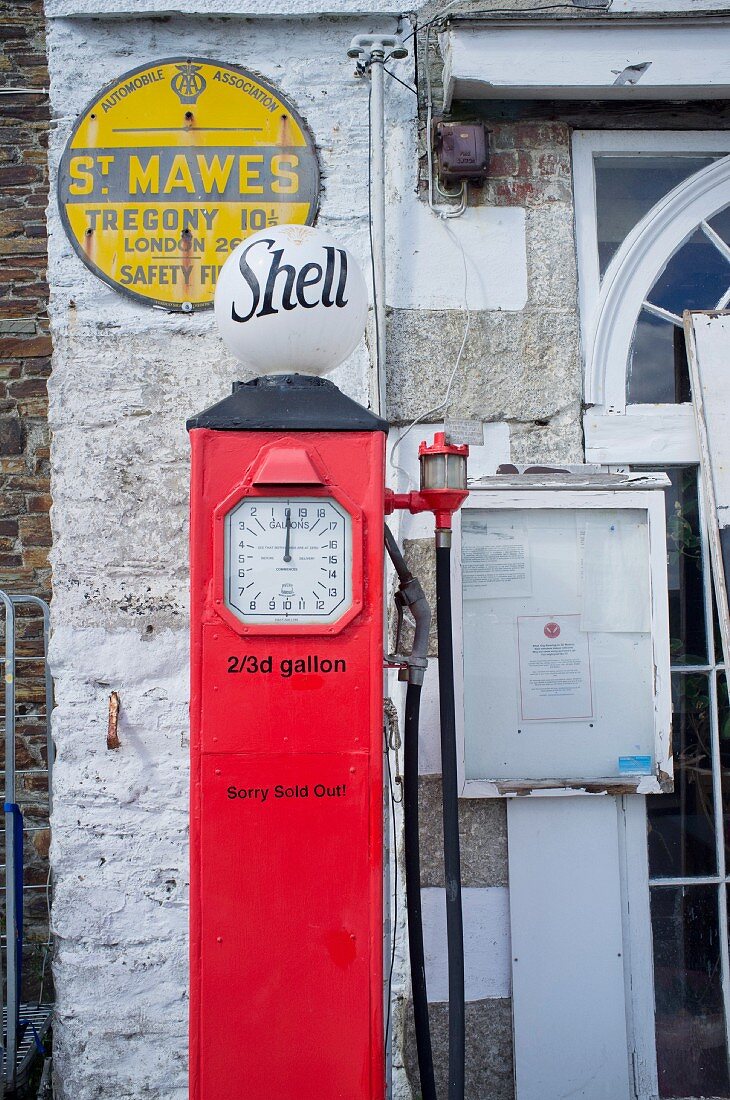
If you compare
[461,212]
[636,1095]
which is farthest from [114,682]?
[636,1095]

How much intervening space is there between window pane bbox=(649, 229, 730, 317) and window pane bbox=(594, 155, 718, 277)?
7.1 inches

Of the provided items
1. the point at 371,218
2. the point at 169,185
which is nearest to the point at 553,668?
the point at 371,218

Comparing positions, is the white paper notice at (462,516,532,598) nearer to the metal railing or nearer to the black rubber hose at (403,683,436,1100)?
the black rubber hose at (403,683,436,1100)

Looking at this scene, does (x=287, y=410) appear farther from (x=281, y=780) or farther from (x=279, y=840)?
(x=279, y=840)

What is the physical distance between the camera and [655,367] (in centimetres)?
275

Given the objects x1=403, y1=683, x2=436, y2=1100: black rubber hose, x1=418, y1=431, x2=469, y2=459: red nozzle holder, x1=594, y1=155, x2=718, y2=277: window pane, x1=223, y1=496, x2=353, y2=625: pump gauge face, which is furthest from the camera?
x1=594, y1=155, x2=718, y2=277: window pane

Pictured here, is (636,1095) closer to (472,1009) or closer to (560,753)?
(472,1009)

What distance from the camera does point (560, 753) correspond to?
2584mm

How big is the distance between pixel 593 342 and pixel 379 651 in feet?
4.70

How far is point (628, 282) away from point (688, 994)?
2221 mm

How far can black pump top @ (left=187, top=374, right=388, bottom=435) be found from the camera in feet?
5.89

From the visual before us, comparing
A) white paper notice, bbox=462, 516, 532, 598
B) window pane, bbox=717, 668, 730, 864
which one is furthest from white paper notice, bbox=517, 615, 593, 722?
window pane, bbox=717, 668, 730, 864

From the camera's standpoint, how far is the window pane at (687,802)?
2.68m

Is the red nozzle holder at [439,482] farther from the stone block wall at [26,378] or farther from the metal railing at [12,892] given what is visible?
the stone block wall at [26,378]
